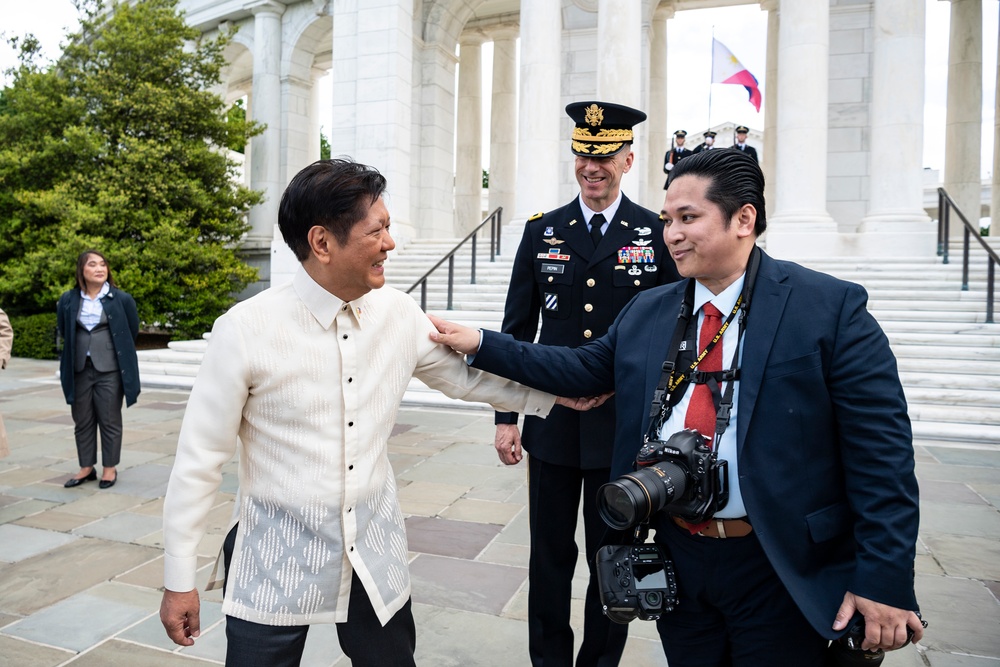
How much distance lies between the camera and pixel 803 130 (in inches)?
523

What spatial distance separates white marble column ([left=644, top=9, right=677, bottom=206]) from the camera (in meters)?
19.2

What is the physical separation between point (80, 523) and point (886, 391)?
5189 millimetres

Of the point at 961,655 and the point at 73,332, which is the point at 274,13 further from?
the point at 961,655

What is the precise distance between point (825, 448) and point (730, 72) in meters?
16.3

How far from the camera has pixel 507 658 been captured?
3.29 meters

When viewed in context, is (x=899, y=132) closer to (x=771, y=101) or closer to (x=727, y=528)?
(x=771, y=101)

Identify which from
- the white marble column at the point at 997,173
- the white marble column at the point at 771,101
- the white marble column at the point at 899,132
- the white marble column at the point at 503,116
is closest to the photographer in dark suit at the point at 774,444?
the white marble column at the point at 899,132

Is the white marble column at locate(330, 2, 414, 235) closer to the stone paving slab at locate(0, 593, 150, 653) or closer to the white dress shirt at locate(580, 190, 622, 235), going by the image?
the stone paving slab at locate(0, 593, 150, 653)

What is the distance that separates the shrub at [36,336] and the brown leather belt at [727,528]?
16785mm

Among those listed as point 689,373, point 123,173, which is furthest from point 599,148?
point 123,173

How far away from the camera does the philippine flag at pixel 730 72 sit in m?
16.2

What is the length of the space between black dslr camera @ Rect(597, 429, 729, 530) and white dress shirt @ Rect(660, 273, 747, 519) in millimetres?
42

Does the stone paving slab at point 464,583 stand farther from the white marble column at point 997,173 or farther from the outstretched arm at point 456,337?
the white marble column at point 997,173

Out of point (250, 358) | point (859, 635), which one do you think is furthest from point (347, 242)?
point (859, 635)
